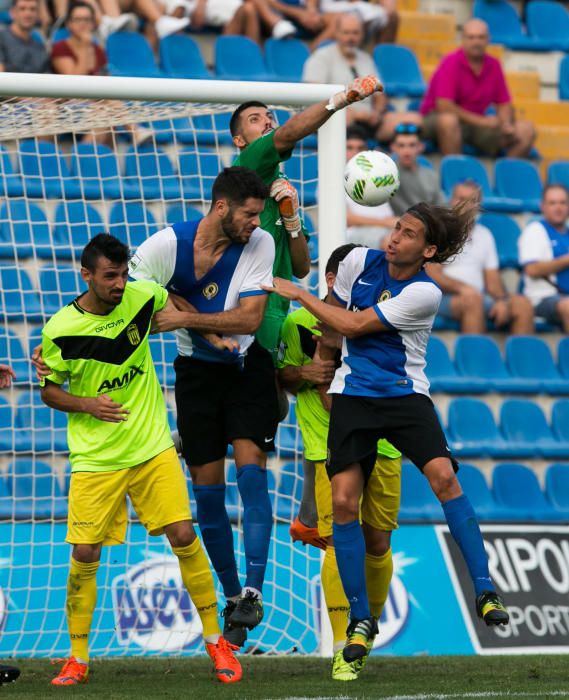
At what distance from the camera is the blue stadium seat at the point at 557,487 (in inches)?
403

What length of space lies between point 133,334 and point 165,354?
8.84 ft

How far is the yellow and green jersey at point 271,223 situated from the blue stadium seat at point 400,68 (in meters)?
5.97

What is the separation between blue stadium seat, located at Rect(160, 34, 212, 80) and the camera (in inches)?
457

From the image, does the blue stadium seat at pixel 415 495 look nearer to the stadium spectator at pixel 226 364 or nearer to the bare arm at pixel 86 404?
the stadium spectator at pixel 226 364

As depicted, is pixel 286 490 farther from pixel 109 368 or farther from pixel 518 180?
pixel 518 180

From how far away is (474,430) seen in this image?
34.4ft

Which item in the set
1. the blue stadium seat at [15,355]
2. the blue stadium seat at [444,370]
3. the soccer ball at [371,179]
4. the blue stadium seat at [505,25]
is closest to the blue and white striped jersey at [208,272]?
the soccer ball at [371,179]

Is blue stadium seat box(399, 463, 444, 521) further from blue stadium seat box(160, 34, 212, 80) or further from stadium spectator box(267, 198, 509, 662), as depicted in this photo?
blue stadium seat box(160, 34, 212, 80)

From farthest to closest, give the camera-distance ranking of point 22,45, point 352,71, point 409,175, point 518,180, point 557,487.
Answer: point 518,180, point 352,71, point 409,175, point 22,45, point 557,487

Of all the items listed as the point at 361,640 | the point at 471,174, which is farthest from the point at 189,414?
the point at 471,174

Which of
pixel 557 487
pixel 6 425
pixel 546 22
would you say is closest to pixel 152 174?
pixel 6 425

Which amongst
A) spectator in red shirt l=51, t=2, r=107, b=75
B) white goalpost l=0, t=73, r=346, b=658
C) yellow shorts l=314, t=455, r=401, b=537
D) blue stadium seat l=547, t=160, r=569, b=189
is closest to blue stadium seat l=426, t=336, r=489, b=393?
white goalpost l=0, t=73, r=346, b=658

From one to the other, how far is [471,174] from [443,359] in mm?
2255

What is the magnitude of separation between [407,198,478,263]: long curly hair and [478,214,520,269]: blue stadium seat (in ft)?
18.5
